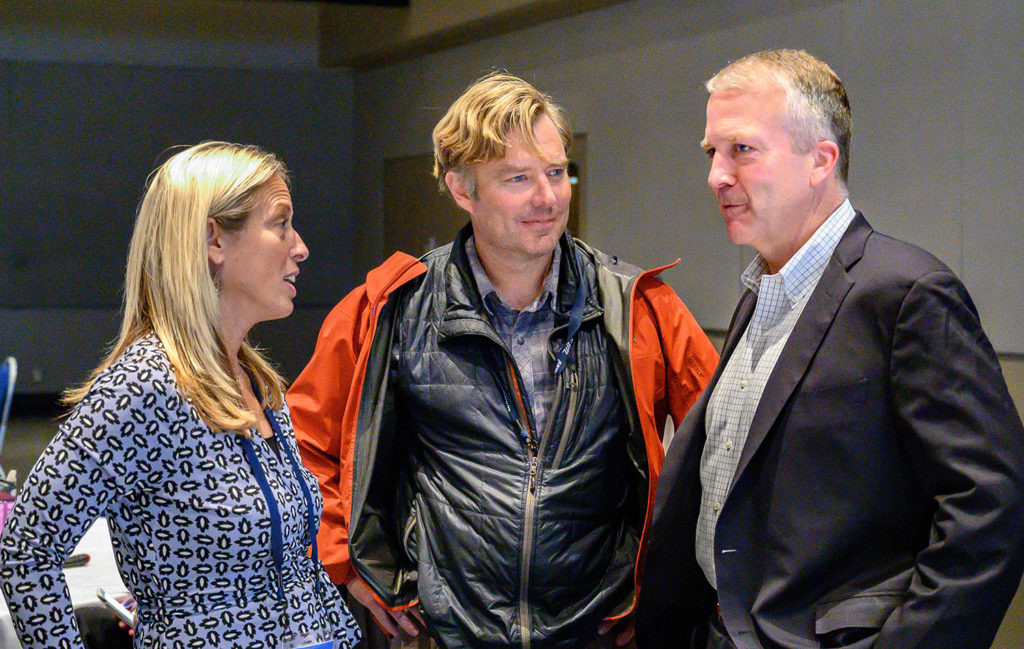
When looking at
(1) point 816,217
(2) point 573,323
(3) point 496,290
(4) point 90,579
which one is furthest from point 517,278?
(4) point 90,579

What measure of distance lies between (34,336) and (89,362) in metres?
0.51

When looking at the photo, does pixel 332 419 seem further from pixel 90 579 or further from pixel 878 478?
pixel 878 478

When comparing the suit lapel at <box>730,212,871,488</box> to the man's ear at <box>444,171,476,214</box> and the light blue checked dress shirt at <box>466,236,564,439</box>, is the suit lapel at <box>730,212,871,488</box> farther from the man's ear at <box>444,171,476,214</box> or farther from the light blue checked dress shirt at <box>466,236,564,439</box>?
the man's ear at <box>444,171,476,214</box>

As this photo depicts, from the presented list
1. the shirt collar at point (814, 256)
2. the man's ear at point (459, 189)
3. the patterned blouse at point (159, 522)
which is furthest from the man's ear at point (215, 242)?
the shirt collar at point (814, 256)

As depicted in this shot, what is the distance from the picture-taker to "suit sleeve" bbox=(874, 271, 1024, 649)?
1453 mm

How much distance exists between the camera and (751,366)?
1.81 m

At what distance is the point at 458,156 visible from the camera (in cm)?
220

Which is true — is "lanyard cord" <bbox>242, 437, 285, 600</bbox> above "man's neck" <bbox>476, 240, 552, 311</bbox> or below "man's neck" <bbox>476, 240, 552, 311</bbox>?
below

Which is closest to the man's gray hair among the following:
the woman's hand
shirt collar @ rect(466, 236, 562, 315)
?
shirt collar @ rect(466, 236, 562, 315)

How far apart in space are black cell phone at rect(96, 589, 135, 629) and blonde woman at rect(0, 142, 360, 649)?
58 cm

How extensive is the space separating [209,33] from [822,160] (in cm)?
849

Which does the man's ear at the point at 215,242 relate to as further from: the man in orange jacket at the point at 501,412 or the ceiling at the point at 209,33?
the ceiling at the point at 209,33

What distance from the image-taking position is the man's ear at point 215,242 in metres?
1.65

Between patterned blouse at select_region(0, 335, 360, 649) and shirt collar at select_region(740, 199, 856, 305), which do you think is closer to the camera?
patterned blouse at select_region(0, 335, 360, 649)
